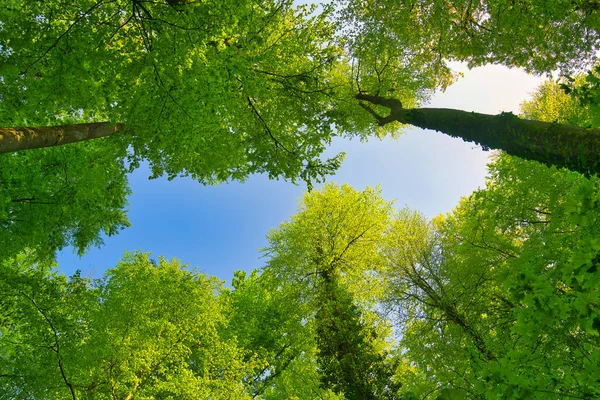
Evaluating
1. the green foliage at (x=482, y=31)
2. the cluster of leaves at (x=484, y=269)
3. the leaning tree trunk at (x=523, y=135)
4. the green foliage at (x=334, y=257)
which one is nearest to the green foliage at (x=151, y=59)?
the green foliage at (x=482, y=31)

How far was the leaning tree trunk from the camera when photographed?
4.09 meters

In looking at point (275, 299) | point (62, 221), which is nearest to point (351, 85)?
point (62, 221)

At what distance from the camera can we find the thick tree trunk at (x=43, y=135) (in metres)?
4.80

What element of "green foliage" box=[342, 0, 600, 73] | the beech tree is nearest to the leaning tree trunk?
the beech tree

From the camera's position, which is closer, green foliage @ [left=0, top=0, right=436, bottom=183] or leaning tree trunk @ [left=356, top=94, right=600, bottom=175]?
leaning tree trunk @ [left=356, top=94, right=600, bottom=175]

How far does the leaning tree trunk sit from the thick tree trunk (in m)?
6.83

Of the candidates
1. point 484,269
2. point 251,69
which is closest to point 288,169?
point 251,69

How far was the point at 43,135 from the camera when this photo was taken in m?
5.52

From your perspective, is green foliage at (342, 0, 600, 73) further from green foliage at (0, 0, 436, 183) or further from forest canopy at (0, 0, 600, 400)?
green foliage at (0, 0, 436, 183)

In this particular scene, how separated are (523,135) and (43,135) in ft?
24.8

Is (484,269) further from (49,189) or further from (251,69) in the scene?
(49,189)

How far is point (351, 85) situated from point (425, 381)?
10758mm

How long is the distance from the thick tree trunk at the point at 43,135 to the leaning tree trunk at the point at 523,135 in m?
6.83

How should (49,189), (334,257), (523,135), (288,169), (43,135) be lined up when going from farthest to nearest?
(334,257)
(49,189)
(288,169)
(43,135)
(523,135)
